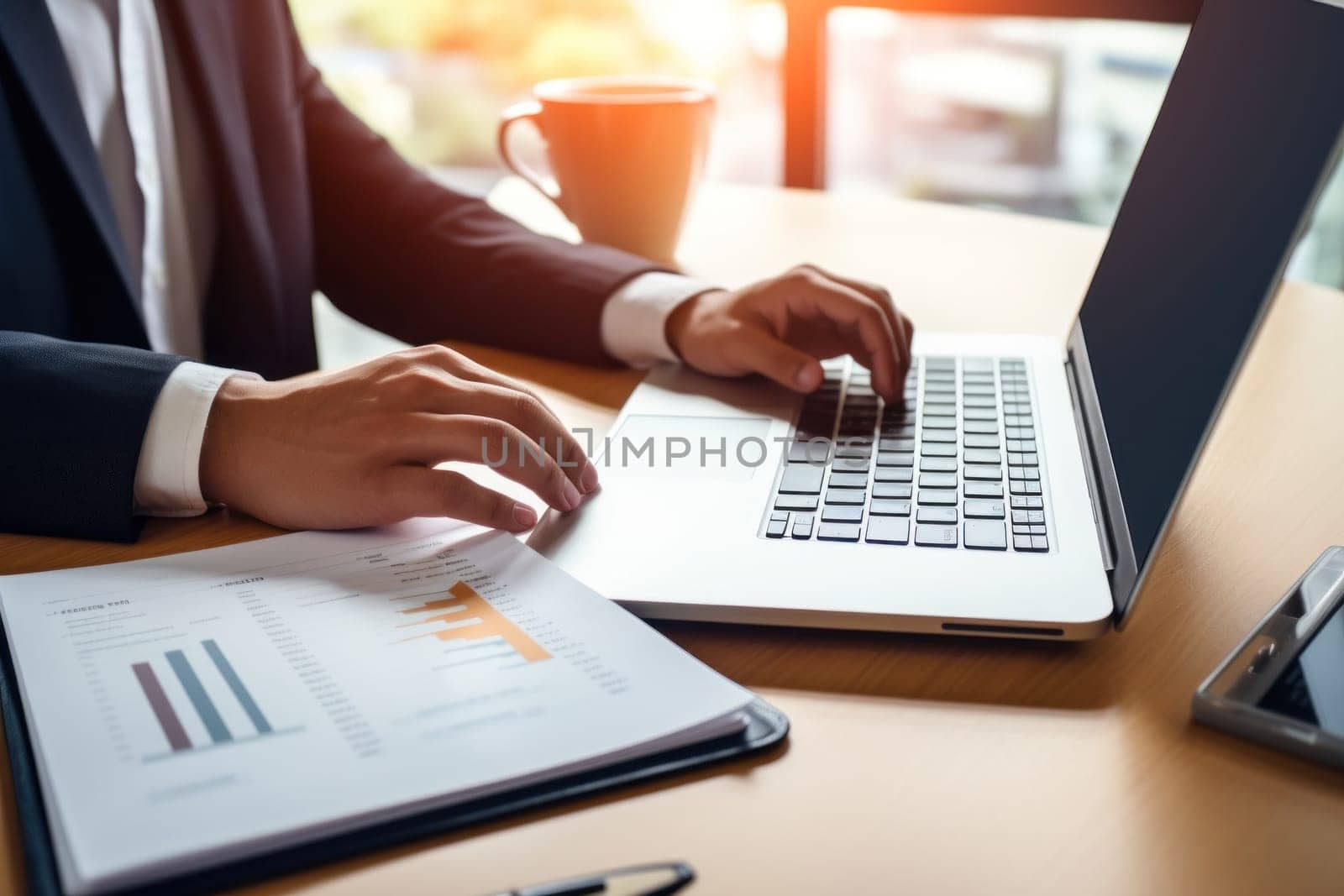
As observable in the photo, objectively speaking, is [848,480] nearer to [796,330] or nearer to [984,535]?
[984,535]

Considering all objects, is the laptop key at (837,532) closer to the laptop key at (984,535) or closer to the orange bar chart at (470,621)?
the laptop key at (984,535)

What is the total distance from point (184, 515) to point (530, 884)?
1.20 ft

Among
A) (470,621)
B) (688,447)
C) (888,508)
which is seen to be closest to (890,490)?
(888,508)

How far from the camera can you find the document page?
368 mm

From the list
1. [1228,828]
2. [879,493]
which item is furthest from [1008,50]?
[1228,828]

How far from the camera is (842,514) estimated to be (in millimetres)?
580

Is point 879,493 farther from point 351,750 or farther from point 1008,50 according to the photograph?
point 1008,50

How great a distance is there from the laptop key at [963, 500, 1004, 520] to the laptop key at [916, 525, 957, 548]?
19 millimetres

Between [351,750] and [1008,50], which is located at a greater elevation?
[1008,50]

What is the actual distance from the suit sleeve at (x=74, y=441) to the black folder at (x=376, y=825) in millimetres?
167

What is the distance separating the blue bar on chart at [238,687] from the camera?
41 centimetres

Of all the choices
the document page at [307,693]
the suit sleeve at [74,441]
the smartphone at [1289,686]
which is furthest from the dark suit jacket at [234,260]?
the smartphone at [1289,686]

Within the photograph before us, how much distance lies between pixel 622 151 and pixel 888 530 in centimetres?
58

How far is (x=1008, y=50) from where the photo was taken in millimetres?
3299
